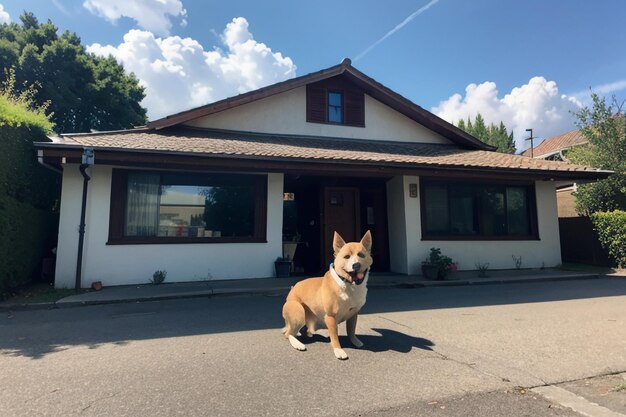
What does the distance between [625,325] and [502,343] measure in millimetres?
2486

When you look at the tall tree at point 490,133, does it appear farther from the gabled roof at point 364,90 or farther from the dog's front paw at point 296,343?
the dog's front paw at point 296,343

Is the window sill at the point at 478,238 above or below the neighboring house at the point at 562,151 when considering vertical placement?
below

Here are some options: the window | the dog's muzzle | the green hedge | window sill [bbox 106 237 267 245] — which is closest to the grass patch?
the green hedge

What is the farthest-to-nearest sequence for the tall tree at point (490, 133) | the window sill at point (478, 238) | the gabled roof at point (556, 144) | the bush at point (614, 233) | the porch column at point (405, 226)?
the tall tree at point (490, 133) → the gabled roof at point (556, 144) → the bush at point (614, 233) → the window sill at point (478, 238) → the porch column at point (405, 226)

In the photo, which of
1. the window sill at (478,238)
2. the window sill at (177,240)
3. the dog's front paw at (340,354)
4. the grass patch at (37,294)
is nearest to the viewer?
the dog's front paw at (340,354)

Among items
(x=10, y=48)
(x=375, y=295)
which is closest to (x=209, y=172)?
(x=375, y=295)

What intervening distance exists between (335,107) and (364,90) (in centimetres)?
129

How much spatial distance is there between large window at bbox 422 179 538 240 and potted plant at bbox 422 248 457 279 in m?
0.92

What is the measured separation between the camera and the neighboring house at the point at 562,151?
1672 cm

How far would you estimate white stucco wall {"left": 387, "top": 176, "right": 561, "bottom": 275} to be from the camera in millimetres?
10609

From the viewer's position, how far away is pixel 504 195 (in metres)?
11.7

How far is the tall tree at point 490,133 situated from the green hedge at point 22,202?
116 ft

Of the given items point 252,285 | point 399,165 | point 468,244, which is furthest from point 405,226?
point 252,285

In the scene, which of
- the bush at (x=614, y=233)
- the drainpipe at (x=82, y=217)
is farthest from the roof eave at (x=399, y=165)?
the bush at (x=614, y=233)
